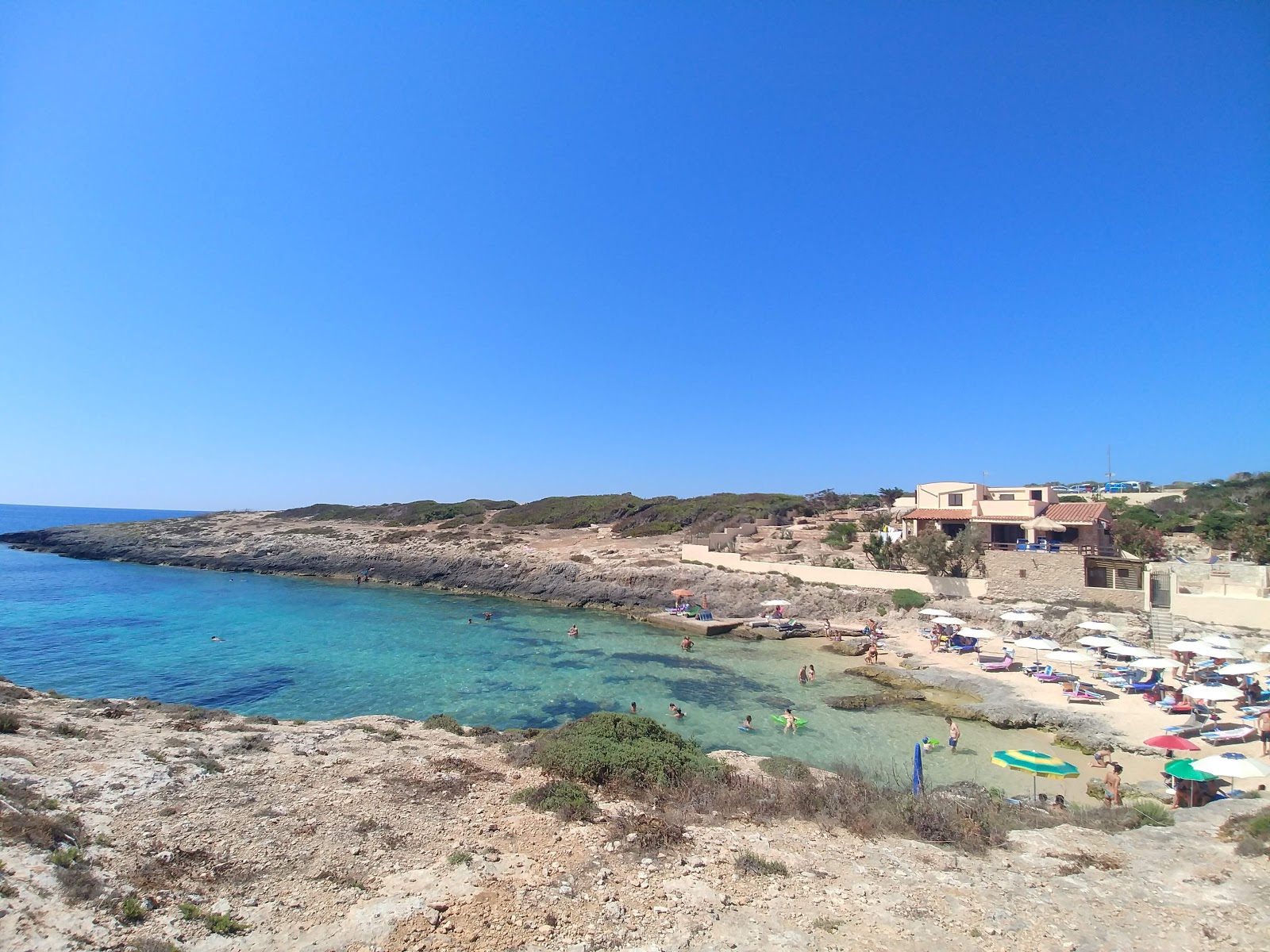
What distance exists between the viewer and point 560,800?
9883 mm

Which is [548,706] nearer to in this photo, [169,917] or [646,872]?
[646,872]

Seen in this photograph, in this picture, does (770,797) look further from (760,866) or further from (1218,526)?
(1218,526)

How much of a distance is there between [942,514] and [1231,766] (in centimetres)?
3080

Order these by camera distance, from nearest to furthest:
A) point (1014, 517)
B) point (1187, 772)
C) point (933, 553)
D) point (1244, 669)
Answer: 1. point (1187, 772)
2. point (1244, 669)
3. point (933, 553)
4. point (1014, 517)

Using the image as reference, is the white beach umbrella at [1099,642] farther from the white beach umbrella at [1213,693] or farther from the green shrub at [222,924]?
the green shrub at [222,924]

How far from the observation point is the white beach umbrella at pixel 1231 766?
34.5ft

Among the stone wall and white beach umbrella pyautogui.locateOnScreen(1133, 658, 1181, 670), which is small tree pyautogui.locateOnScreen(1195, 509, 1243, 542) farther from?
white beach umbrella pyautogui.locateOnScreen(1133, 658, 1181, 670)

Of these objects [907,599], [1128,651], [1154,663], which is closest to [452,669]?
[907,599]

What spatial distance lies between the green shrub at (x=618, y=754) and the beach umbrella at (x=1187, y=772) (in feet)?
28.9

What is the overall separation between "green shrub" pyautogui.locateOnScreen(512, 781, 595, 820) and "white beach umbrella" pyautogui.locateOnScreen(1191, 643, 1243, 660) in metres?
19.5

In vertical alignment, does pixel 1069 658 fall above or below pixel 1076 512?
below

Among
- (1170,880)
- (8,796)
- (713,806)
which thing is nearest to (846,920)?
(713,806)

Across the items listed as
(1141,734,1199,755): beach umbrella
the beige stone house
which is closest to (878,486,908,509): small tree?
the beige stone house

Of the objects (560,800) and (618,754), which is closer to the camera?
(560,800)
